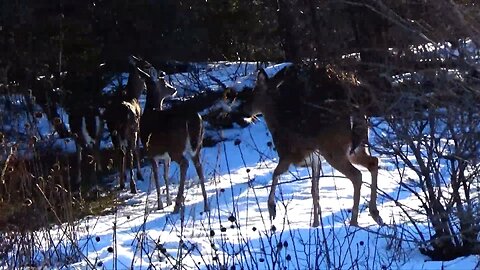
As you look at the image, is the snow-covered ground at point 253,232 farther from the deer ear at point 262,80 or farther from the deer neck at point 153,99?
the deer neck at point 153,99

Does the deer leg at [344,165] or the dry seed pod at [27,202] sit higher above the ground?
the deer leg at [344,165]

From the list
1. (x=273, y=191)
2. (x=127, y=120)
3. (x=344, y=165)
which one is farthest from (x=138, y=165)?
(x=344, y=165)

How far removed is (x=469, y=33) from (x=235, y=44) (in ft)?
52.6

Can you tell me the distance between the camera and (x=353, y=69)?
8180 millimetres

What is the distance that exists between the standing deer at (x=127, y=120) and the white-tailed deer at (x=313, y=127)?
3.33 metres

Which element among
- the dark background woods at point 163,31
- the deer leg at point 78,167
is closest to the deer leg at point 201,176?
the dark background woods at point 163,31

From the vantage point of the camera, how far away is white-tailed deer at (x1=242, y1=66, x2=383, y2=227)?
956 cm

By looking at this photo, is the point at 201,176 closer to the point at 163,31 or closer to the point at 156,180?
the point at 156,180

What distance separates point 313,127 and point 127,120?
5506mm

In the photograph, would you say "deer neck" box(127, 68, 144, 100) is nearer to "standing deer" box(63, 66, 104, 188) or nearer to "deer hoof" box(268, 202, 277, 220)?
"standing deer" box(63, 66, 104, 188)

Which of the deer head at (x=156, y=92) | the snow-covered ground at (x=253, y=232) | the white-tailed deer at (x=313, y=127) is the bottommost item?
the snow-covered ground at (x=253, y=232)

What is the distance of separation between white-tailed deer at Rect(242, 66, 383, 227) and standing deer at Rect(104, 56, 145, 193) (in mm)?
3335

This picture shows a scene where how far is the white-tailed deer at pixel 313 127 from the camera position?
376 inches

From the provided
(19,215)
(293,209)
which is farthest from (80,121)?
(19,215)
